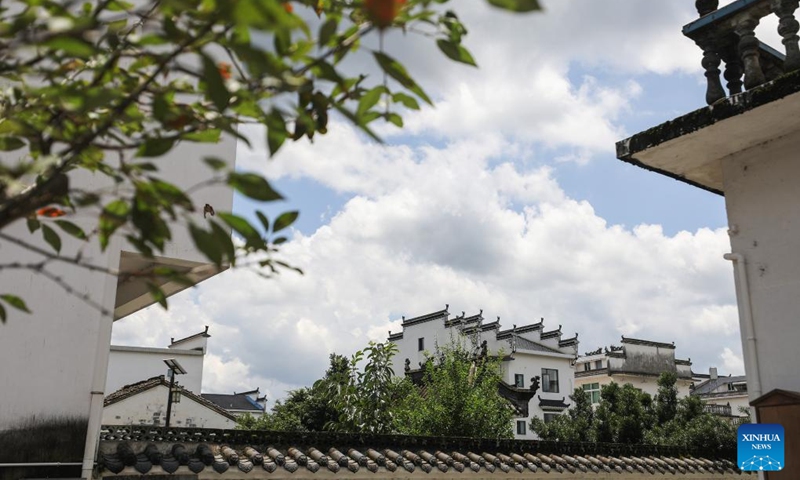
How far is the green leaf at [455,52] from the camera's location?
1237 mm

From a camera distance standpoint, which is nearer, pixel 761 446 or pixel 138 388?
pixel 761 446

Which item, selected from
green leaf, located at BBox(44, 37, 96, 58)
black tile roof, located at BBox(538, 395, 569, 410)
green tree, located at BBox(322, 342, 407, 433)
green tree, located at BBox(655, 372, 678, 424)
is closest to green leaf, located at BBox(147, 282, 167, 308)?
green leaf, located at BBox(44, 37, 96, 58)

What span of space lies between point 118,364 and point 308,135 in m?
20.7

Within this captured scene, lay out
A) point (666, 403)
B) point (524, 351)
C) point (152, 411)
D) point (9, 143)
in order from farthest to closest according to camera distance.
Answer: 1. point (524, 351)
2. point (152, 411)
3. point (666, 403)
4. point (9, 143)

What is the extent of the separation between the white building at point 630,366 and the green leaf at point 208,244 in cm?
3355

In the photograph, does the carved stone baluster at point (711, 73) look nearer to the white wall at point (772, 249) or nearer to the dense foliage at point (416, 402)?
the white wall at point (772, 249)

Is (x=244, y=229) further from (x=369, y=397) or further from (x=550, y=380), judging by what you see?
(x=550, y=380)

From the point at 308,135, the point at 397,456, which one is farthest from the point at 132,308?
the point at 308,135

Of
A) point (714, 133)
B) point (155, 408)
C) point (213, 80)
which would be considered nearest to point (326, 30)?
point (213, 80)

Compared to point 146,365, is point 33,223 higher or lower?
lower

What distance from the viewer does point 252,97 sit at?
1158 millimetres

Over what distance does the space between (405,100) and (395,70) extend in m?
0.21

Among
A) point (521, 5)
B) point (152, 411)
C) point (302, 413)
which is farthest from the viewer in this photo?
point (302, 413)

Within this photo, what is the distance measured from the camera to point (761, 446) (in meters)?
4.15
